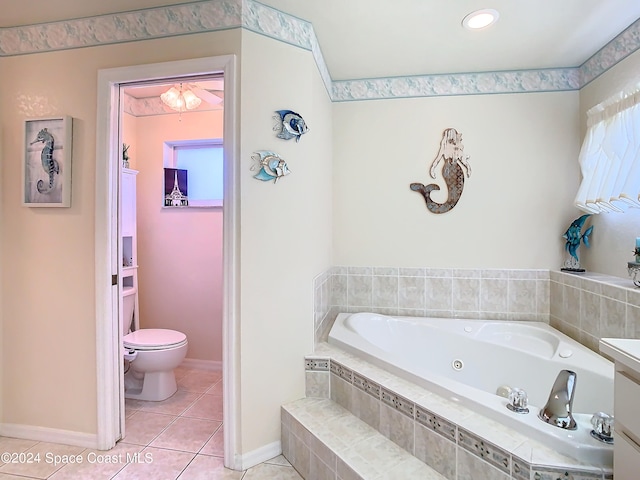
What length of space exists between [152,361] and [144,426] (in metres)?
0.42

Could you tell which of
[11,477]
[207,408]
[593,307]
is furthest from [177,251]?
[593,307]

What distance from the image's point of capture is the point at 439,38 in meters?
2.04

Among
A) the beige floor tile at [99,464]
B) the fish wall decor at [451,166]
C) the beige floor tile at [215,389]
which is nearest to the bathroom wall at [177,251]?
the beige floor tile at [215,389]

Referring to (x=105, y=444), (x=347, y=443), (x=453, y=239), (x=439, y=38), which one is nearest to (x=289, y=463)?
(x=347, y=443)

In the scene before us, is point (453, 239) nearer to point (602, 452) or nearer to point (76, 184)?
point (602, 452)

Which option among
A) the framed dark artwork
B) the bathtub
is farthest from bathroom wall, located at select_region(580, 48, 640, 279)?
the framed dark artwork

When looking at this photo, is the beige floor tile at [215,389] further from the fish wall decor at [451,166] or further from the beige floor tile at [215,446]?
the fish wall decor at [451,166]

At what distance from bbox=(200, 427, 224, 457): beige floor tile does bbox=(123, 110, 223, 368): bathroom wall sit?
3.42 ft

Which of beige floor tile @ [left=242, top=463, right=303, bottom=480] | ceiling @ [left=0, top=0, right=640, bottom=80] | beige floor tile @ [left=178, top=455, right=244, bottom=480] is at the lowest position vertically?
beige floor tile @ [left=178, top=455, right=244, bottom=480]

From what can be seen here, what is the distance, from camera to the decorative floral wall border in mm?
1698

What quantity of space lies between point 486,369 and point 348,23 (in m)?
2.27

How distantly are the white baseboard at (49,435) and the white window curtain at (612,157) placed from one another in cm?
328

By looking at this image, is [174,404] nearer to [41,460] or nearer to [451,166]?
[41,460]

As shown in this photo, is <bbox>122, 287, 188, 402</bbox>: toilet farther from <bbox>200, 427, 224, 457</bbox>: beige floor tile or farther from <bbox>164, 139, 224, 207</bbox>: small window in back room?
<bbox>164, 139, 224, 207</bbox>: small window in back room
